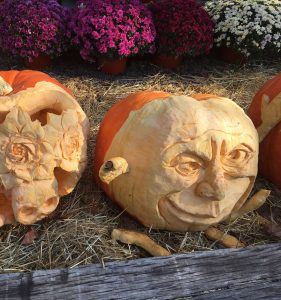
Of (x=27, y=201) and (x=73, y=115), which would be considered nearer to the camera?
(x=27, y=201)

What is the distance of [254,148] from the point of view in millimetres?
1875

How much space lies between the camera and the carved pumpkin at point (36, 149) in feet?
5.57

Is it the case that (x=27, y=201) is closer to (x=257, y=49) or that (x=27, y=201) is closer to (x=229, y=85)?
(x=229, y=85)

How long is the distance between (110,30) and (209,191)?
2.26m

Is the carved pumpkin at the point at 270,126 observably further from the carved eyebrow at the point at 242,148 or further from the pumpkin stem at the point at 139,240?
the pumpkin stem at the point at 139,240

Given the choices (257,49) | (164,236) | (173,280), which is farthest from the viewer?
(257,49)

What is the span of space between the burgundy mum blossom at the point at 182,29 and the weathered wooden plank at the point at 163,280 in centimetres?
240

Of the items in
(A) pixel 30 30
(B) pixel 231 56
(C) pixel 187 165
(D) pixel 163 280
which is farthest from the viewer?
(B) pixel 231 56

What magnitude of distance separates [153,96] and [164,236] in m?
0.62

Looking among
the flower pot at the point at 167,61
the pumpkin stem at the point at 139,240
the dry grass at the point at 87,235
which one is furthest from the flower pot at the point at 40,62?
the pumpkin stem at the point at 139,240

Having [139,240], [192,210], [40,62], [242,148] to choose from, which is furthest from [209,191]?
[40,62]

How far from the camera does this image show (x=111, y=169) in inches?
65.9

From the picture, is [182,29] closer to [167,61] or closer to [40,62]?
[167,61]

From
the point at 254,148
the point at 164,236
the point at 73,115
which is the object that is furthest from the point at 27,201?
the point at 254,148
